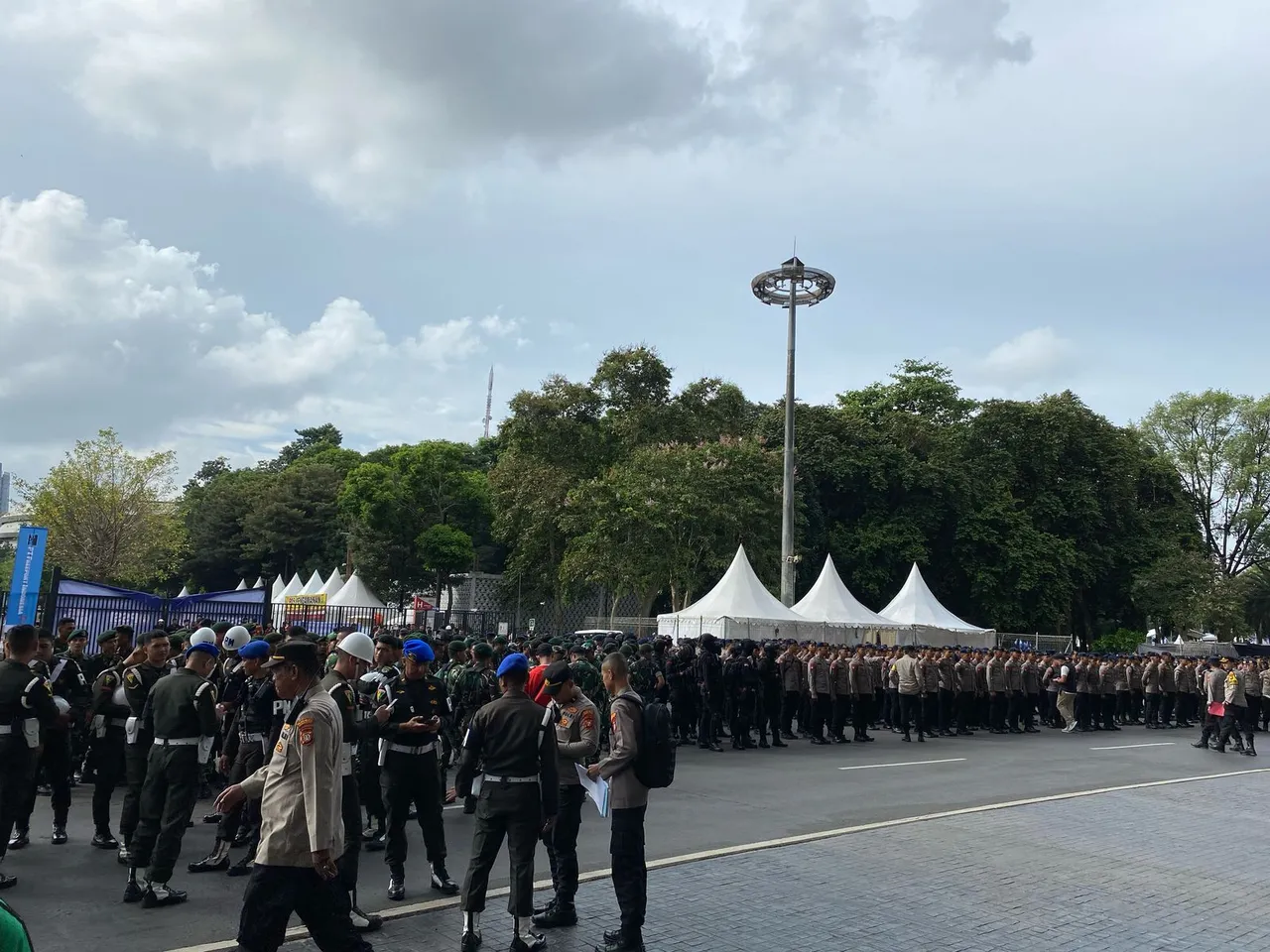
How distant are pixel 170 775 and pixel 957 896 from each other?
597cm

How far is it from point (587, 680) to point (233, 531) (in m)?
62.9

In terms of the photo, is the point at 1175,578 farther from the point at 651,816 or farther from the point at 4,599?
the point at 4,599

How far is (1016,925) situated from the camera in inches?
269

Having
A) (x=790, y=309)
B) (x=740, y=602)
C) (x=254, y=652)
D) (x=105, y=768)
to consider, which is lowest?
(x=105, y=768)

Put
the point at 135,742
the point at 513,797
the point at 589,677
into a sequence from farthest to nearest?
the point at 589,677 < the point at 135,742 < the point at 513,797

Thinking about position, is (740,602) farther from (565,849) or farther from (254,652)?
(565,849)

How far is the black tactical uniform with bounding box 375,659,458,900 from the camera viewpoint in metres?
7.05

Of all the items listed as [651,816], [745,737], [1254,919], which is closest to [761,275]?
[745,737]

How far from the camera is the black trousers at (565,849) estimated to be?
22.0ft

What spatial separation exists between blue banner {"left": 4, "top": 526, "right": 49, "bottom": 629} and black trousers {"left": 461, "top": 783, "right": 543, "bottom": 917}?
14668mm

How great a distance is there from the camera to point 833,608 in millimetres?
29125

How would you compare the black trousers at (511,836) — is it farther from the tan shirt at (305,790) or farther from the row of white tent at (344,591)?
the row of white tent at (344,591)

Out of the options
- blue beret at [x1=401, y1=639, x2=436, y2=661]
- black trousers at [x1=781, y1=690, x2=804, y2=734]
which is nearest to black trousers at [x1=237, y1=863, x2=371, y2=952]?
blue beret at [x1=401, y1=639, x2=436, y2=661]

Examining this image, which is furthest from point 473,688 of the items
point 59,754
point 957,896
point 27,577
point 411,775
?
point 27,577
